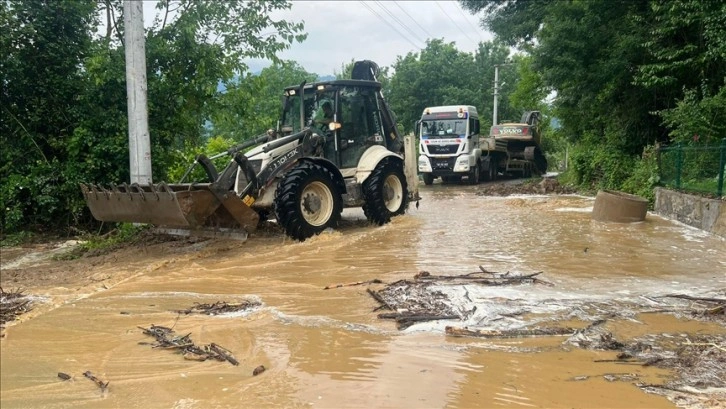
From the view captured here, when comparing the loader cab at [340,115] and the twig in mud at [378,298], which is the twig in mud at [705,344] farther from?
the loader cab at [340,115]

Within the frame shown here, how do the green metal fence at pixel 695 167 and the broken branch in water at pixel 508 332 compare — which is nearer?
the broken branch in water at pixel 508 332

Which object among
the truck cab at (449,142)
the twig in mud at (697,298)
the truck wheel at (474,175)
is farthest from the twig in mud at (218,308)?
the truck wheel at (474,175)

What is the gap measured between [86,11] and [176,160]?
11.7 ft

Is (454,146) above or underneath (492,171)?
above

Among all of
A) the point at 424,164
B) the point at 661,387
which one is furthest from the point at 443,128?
the point at 661,387

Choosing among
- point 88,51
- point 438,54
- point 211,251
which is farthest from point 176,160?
point 438,54

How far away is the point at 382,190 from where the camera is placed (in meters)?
11.6

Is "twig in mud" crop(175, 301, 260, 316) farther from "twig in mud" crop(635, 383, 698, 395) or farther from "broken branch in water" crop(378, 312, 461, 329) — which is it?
"twig in mud" crop(635, 383, 698, 395)

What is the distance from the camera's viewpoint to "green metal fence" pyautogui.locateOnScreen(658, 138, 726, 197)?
11.1 meters

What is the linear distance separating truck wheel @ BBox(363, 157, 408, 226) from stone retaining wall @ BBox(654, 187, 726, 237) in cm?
572

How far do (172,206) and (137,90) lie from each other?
12.5 ft

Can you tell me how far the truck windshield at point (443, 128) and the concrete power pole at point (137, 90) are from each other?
48.6 ft

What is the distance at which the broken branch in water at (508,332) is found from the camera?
4.74 m

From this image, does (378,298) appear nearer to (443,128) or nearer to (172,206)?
(172,206)
